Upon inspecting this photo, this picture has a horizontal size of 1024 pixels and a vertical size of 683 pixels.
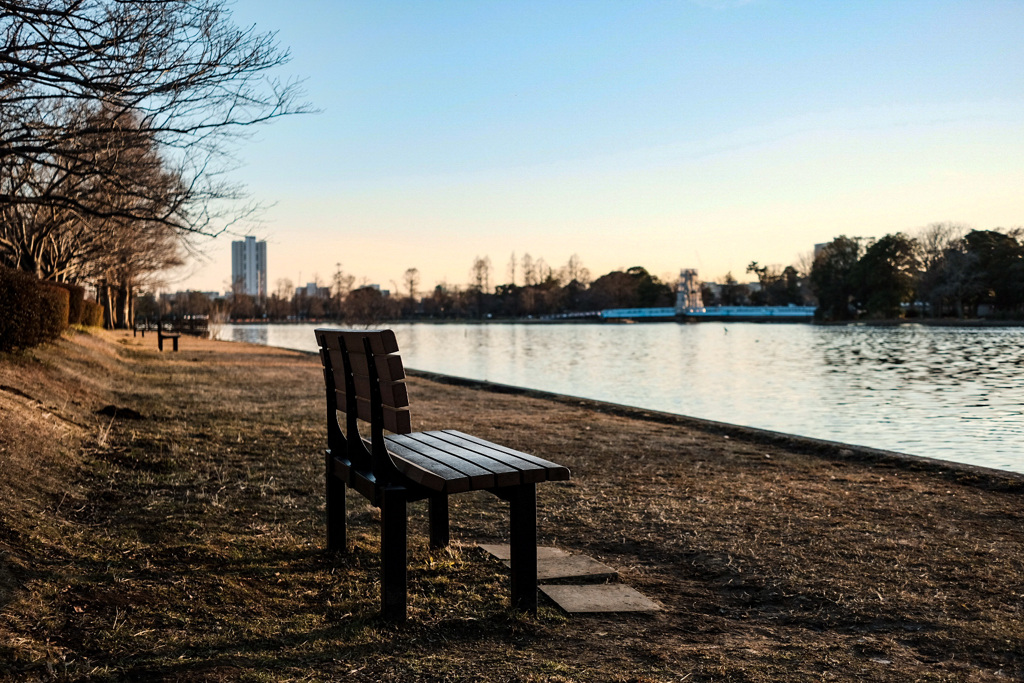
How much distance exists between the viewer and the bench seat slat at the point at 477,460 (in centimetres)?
352

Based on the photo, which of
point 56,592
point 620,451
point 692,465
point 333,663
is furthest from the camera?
point 620,451

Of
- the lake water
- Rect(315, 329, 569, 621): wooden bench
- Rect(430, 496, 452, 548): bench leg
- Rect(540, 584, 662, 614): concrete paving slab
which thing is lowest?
the lake water

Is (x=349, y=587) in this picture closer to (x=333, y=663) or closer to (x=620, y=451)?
(x=333, y=663)

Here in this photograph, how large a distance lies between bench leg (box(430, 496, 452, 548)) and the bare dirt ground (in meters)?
0.18

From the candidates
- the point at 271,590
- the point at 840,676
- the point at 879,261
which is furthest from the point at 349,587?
the point at 879,261

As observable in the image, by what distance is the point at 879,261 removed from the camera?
8525cm

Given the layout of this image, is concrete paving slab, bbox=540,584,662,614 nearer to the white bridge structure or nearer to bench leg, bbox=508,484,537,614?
bench leg, bbox=508,484,537,614

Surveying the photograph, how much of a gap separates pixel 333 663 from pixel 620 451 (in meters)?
5.86

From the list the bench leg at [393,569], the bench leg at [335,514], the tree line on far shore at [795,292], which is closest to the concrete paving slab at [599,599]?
the bench leg at [393,569]

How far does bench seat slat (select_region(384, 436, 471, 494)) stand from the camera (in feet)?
11.2

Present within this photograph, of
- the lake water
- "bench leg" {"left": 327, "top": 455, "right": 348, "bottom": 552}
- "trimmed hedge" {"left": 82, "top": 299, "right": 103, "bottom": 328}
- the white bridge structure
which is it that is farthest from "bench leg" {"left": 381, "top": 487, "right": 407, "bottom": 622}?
the white bridge structure

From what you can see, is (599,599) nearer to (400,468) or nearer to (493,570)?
(493,570)

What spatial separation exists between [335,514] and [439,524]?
0.59 metres

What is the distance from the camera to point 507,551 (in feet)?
15.4
